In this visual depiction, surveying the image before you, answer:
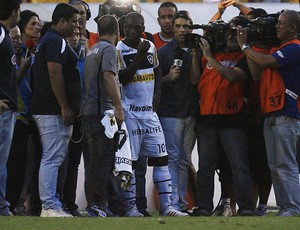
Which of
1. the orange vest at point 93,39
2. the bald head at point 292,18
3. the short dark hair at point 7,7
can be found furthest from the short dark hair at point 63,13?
the bald head at point 292,18

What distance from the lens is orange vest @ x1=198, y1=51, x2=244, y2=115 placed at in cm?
1266

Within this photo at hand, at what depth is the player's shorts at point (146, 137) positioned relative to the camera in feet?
41.3

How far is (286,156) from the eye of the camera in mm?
12203

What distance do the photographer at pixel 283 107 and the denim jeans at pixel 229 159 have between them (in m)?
0.38

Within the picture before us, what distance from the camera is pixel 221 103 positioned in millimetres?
12672

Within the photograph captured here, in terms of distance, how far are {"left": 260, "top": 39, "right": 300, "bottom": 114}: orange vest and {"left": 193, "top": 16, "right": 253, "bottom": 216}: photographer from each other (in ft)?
1.14

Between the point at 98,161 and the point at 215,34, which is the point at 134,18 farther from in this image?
the point at 98,161

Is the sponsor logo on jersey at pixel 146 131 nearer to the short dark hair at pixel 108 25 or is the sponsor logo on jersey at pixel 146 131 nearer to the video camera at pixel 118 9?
the short dark hair at pixel 108 25

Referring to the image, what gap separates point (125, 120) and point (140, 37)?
3.15ft

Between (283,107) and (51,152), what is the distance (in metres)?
2.53

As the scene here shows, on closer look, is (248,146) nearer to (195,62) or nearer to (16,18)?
(195,62)

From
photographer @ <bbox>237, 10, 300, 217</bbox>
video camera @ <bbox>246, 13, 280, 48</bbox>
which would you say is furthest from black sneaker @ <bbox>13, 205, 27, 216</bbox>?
video camera @ <bbox>246, 13, 280, 48</bbox>

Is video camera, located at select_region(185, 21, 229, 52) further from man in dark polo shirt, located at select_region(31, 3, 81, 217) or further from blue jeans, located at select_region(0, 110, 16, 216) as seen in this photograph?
blue jeans, located at select_region(0, 110, 16, 216)

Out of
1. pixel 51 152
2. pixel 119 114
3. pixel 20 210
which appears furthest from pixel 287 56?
pixel 20 210
